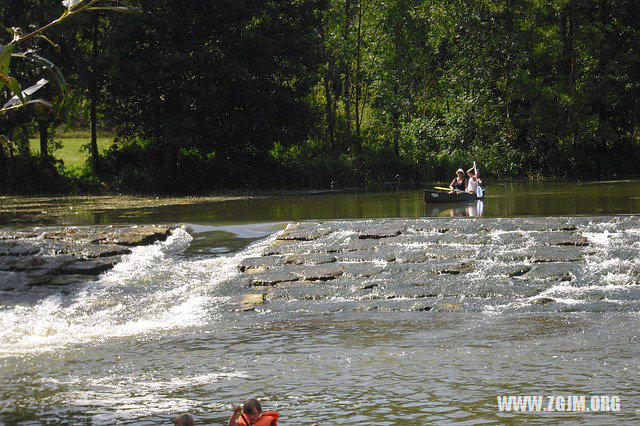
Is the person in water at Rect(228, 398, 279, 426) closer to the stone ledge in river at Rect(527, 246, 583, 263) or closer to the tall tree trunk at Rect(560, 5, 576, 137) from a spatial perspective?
the stone ledge in river at Rect(527, 246, 583, 263)

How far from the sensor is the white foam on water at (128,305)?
38.6 feet

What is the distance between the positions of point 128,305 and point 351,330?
3755 mm

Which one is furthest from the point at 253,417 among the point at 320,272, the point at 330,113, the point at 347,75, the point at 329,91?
the point at 347,75

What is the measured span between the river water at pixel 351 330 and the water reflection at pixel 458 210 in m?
1.61

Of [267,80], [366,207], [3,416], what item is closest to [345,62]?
[267,80]

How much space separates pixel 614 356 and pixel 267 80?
84.4ft

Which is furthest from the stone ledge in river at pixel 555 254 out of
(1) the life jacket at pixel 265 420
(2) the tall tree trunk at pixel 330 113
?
(2) the tall tree trunk at pixel 330 113

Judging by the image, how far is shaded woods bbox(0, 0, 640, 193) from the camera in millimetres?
32656

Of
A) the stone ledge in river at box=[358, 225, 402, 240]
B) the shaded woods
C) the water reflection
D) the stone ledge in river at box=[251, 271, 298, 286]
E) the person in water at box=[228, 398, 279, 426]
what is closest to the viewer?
the person in water at box=[228, 398, 279, 426]

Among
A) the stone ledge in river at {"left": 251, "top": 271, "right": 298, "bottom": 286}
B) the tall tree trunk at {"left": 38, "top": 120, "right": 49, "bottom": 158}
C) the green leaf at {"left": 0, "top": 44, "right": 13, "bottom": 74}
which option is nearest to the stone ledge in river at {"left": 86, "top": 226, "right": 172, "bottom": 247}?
the stone ledge in river at {"left": 251, "top": 271, "right": 298, "bottom": 286}

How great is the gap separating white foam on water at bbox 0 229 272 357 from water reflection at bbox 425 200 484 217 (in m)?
5.68

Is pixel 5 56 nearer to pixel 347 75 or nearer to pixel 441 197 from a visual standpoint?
pixel 441 197

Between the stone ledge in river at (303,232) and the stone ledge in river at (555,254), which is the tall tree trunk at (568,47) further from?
the stone ledge in river at (555,254)

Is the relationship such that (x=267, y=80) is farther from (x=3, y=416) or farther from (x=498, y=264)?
(x=3, y=416)
